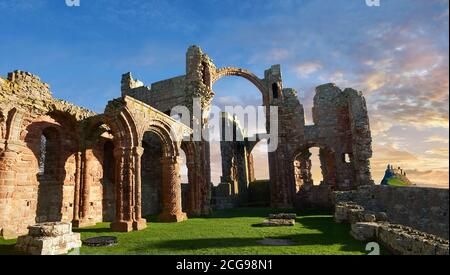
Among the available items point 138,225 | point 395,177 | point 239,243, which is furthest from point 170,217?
point 395,177

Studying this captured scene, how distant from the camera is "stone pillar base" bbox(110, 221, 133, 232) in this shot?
1031 centimetres

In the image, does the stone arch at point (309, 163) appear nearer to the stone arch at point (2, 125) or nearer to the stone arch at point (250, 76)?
the stone arch at point (250, 76)

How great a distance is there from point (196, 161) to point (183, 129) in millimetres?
2259

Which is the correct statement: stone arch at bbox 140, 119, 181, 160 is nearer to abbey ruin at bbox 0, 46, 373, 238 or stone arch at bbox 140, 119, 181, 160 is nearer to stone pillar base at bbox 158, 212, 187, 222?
abbey ruin at bbox 0, 46, 373, 238

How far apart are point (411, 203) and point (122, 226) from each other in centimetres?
1117

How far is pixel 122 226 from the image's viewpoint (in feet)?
34.1

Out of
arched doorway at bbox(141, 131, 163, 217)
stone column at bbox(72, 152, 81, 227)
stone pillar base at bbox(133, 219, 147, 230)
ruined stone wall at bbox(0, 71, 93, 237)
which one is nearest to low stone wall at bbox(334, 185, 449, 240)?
stone pillar base at bbox(133, 219, 147, 230)

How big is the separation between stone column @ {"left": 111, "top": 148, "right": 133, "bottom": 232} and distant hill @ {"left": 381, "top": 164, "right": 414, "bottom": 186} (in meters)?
25.3

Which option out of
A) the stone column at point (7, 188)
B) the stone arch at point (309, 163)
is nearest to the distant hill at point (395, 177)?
the stone arch at point (309, 163)

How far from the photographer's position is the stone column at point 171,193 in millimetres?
13356

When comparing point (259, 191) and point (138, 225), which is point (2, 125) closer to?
point (138, 225)

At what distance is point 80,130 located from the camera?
43.3ft

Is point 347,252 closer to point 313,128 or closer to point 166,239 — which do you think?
point 166,239
